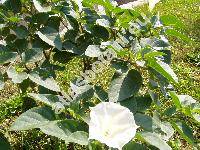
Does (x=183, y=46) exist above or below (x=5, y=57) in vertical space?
below

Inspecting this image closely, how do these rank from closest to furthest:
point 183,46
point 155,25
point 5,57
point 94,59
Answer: point 5,57 → point 155,25 → point 94,59 → point 183,46

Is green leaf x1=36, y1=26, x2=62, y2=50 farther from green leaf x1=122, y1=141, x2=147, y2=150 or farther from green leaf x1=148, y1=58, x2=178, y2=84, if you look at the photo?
green leaf x1=122, y1=141, x2=147, y2=150

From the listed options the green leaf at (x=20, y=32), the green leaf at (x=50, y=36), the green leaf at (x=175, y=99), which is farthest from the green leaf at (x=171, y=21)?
the green leaf at (x=20, y=32)

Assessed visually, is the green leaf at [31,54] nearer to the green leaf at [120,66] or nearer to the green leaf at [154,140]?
the green leaf at [120,66]

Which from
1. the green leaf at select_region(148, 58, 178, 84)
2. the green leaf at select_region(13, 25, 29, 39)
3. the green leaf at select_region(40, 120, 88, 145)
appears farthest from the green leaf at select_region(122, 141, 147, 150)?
the green leaf at select_region(13, 25, 29, 39)

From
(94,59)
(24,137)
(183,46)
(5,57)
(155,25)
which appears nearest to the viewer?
(5,57)

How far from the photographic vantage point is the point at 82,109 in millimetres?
1378

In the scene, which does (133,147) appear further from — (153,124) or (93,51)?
(93,51)

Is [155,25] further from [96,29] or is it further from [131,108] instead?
[131,108]

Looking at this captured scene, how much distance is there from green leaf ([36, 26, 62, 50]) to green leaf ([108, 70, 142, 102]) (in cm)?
30

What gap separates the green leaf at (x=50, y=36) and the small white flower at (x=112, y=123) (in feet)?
1.44

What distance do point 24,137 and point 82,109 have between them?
1.50 metres

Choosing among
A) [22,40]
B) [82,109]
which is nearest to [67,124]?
[82,109]

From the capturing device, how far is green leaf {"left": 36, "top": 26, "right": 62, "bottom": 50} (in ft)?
5.32
